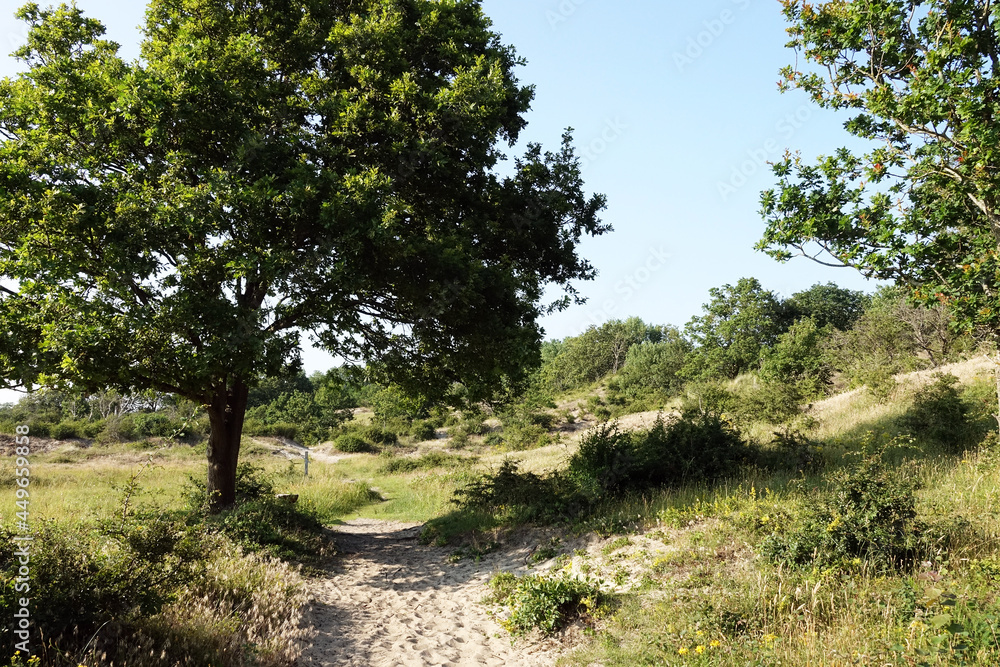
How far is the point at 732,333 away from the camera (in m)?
58.1

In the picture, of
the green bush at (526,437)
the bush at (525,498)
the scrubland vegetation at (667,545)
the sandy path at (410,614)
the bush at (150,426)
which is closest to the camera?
the scrubland vegetation at (667,545)

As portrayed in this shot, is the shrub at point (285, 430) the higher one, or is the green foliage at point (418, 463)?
the shrub at point (285, 430)

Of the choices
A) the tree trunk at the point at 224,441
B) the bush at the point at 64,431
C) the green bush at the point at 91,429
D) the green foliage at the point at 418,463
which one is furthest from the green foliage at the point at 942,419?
the green bush at the point at 91,429

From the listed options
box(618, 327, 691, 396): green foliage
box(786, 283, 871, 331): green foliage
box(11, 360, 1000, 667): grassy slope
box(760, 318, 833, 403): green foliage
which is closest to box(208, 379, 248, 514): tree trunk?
box(11, 360, 1000, 667): grassy slope

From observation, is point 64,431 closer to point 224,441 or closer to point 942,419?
point 224,441

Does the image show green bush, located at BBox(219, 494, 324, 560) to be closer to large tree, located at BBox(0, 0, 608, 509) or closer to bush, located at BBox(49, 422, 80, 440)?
large tree, located at BBox(0, 0, 608, 509)

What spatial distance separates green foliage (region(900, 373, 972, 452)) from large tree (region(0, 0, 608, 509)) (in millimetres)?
9343

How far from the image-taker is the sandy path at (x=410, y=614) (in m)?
6.56

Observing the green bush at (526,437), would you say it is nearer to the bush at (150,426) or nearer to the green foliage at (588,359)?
the bush at (150,426)

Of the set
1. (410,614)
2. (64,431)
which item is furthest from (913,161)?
(64,431)

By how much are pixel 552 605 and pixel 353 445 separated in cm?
4004

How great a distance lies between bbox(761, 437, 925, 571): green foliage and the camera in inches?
245

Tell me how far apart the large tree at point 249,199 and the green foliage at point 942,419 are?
30.7 ft

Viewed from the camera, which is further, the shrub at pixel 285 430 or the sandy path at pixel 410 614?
the shrub at pixel 285 430
